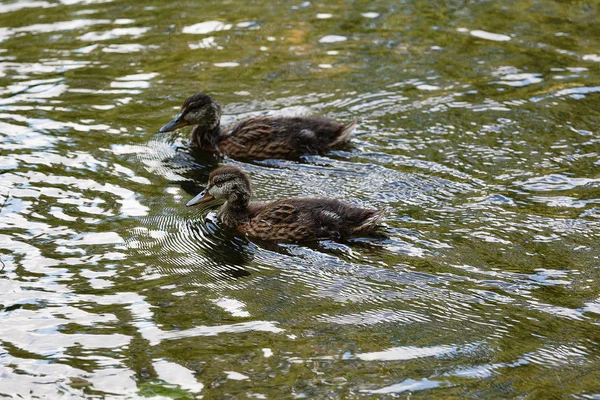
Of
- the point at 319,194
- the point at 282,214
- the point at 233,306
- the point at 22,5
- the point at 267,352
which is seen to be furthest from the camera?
the point at 22,5

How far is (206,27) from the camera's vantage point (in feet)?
39.5

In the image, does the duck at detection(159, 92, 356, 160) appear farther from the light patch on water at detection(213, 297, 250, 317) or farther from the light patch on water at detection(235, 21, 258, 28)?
the light patch on water at detection(235, 21, 258, 28)

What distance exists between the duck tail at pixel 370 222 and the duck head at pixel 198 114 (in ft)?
9.15

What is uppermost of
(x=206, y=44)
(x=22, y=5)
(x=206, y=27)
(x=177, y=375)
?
(x=22, y=5)

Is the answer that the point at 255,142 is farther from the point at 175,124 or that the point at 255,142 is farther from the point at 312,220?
the point at 312,220

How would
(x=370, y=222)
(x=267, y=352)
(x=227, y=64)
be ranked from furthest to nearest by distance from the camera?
(x=227, y=64) → (x=370, y=222) → (x=267, y=352)

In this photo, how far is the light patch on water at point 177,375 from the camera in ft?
16.1

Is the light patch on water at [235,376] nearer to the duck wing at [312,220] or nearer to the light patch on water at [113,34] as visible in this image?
the duck wing at [312,220]

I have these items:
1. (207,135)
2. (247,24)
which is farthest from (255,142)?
(247,24)

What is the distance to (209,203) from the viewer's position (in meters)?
7.88

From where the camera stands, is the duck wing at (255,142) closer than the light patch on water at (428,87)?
Yes

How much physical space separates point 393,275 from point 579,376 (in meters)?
1.54

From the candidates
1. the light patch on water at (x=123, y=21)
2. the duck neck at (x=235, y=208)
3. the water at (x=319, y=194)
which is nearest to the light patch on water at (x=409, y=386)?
the water at (x=319, y=194)

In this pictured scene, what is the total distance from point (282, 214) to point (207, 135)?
2.37 m
